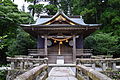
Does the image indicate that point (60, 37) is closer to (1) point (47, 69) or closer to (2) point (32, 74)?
(1) point (47, 69)

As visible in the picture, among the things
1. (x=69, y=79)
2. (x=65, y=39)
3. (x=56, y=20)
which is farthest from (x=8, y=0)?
(x=69, y=79)

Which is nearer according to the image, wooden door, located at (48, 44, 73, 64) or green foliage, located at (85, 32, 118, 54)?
green foliage, located at (85, 32, 118, 54)

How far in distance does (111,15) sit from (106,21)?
4.39ft

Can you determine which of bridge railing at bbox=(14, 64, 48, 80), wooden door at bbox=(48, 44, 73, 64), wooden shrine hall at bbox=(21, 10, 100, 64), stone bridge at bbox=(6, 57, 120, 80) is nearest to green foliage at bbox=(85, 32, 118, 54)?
wooden shrine hall at bbox=(21, 10, 100, 64)

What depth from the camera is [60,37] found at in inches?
612

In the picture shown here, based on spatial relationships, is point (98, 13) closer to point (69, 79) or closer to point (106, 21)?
point (106, 21)

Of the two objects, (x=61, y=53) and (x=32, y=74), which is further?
(x=61, y=53)

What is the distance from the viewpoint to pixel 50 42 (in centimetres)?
1628

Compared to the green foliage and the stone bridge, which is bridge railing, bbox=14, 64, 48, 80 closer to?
the stone bridge

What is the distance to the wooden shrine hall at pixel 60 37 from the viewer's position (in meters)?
13.9

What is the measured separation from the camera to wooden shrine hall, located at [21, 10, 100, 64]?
Result: 13883 millimetres

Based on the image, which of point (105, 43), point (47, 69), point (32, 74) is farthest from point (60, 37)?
point (32, 74)

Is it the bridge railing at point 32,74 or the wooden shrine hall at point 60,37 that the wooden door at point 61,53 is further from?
the bridge railing at point 32,74

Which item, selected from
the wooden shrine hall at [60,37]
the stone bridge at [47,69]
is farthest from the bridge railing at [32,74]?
the wooden shrine hall at [60,37]
